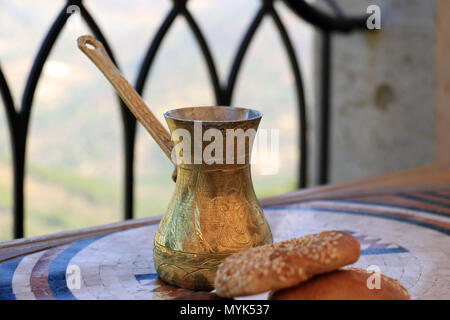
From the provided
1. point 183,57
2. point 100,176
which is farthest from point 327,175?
point 100,176

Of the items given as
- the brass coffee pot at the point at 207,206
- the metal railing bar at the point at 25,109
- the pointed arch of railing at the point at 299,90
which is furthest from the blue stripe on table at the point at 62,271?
the pointed arch of railing at the point at 299,90

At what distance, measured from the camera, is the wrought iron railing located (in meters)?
1.46

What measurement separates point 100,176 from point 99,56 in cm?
383

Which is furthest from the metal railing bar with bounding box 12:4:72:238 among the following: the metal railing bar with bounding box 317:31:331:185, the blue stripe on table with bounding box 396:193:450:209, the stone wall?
the stone wall

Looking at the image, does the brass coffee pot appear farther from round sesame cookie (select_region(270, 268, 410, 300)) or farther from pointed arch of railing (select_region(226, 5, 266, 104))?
pointed arch of railing (select_region(226, 5, 266, 104))

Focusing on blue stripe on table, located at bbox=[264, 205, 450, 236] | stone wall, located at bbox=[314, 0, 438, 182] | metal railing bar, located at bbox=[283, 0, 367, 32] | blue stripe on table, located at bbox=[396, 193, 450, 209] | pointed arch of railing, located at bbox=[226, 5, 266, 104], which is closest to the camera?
blue stripe on table, located at bbox=[264, 205, 450, 236]

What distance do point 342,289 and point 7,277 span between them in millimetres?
447

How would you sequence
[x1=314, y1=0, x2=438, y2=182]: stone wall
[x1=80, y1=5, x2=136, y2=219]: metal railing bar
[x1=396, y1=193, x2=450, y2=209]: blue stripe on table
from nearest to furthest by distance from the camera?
[x1=396, y1=193, x2=450, y2=209]: blue stripe on table < [x1=80, y1=5, x2=136, y2=219]: metal railing bar < [x1=314, y1=0, x2=438, y2=182]: stone wall

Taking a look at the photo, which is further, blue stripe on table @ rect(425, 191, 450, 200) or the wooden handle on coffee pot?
blue stripe on table @ rect(425, 191, 450, 200)

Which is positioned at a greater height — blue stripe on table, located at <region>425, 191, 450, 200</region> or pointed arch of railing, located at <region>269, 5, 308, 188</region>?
pointed arch of railing, located at <region>269, 5, 308, 188</region>

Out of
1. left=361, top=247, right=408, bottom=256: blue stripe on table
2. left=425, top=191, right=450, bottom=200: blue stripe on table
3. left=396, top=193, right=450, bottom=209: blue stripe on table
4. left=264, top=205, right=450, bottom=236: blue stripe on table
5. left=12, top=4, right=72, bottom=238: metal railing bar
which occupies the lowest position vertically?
left=361, top=247, right=408, bottom=256: blue stripe on table

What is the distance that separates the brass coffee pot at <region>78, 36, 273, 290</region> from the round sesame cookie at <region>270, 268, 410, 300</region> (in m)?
0.11

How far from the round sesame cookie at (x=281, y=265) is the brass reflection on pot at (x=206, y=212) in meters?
0.09
